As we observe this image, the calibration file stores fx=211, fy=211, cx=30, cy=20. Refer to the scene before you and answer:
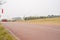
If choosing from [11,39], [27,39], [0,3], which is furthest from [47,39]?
[0,3]

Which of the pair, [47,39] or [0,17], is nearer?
[47,39]

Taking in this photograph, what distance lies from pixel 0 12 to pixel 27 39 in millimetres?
3877

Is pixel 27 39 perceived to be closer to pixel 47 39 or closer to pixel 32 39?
pixel 32 39

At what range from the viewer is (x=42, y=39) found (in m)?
14.0

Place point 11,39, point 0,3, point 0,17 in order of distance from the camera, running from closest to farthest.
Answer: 1. point 0,3
2. point 11,39
3. point 0,17

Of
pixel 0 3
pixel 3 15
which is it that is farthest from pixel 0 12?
pixel 0 3

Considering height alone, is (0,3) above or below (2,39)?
above

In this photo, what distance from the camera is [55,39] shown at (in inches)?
547

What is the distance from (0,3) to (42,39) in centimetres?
392

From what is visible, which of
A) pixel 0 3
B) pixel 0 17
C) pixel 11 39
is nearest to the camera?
pixel 0 3

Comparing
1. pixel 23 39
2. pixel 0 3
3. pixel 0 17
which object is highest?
pixel 0 3

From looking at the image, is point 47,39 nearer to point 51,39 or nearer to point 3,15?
point 51,39

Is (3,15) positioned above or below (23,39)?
above

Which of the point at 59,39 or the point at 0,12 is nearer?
the point at 59,39
